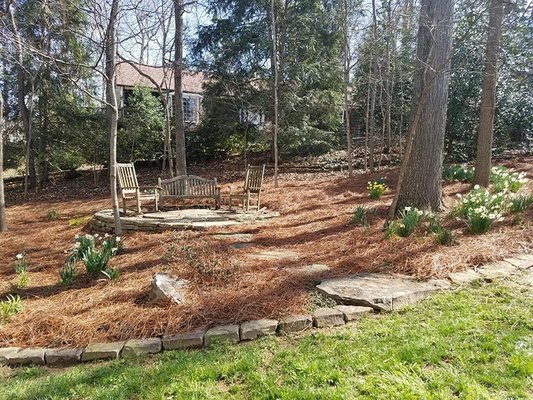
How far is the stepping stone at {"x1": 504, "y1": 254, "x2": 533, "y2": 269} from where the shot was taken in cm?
332

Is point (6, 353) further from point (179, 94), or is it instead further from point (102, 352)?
point (179, 94)

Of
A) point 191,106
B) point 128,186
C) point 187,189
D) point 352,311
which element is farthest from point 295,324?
point 191,106

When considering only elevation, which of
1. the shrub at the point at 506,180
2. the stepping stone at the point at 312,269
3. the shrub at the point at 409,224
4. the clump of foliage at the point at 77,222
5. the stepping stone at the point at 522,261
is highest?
the shrub at the point at 506,180

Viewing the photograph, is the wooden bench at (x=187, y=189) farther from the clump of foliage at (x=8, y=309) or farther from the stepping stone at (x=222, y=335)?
the stepping stone at (x=222, y=335)

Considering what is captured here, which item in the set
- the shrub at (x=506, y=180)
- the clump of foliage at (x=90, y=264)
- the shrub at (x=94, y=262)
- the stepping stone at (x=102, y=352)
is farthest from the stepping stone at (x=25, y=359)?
the shrub at (x=506, y=180)

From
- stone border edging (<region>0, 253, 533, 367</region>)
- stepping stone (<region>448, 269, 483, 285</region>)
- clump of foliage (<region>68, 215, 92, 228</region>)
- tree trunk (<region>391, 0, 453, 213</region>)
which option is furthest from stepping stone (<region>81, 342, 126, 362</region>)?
clump of foliage (<region>68, 215, 92, 228</region>)

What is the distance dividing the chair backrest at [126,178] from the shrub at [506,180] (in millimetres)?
6210

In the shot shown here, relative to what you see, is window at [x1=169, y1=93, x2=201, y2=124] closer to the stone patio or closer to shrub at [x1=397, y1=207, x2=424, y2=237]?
the stone patio

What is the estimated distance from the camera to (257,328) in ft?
8.27

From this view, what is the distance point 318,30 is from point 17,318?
12.3 metres

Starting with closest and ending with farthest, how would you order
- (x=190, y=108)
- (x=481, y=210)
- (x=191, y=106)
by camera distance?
(x=481, y=210) < (x=190, y=108) < (x=191, y=106)

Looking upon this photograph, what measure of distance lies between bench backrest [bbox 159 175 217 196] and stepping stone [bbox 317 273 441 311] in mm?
4372

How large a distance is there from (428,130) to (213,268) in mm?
3572

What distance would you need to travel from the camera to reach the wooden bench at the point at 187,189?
6898mm
